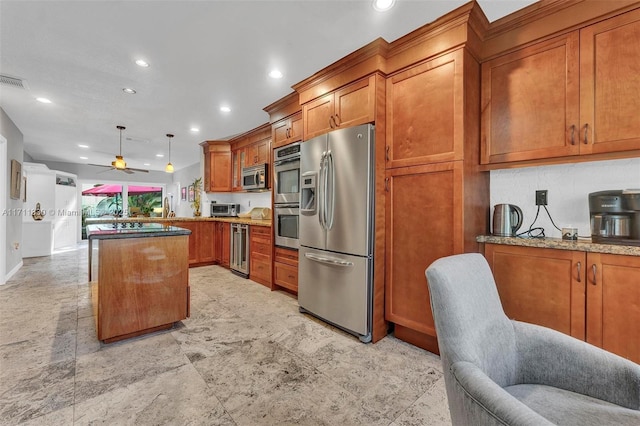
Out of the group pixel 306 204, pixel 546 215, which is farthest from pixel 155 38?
pixel 546 215

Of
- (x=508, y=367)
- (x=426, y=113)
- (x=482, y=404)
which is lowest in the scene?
(x=508, y=367)

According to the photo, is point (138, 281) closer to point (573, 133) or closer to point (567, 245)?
point (567, 245)

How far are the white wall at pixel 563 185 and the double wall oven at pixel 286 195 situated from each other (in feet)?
6.58

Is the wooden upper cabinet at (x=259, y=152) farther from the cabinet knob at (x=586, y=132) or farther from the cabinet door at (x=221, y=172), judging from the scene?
the cabinet knob at (x=586, y=132)

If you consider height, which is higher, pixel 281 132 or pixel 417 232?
pixel 281 132

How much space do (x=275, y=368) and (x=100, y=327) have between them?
57.9 inches

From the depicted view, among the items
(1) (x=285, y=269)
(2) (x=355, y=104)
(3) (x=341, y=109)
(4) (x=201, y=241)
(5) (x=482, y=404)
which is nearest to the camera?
(5) (x=482, y=404)

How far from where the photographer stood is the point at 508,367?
113cm

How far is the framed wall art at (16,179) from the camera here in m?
4.30

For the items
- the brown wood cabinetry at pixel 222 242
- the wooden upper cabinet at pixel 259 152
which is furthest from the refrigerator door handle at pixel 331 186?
the brown wood cabinetry at pixel 222 242

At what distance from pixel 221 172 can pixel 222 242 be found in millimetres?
1489

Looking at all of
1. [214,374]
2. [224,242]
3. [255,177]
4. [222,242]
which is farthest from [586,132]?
[222,242]

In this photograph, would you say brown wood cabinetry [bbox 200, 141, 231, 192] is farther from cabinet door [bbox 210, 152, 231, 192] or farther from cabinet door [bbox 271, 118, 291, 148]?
cabinet door [bbox 271, 118, 291, 148]

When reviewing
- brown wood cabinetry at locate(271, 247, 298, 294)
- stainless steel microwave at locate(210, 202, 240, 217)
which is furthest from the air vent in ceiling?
brown wood cabinetry at locate(271, 247, 298, 294)
